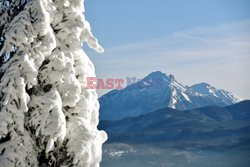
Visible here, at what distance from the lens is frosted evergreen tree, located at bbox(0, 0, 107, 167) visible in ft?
30.6

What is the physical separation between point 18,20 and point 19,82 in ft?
4.59

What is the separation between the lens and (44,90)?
9.88m

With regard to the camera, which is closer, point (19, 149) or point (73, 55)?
point (19, 149)

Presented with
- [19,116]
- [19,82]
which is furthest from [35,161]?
[19,82]

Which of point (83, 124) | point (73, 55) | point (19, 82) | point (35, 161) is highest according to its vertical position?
point (73, 55)

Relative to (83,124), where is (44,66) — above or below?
Answer: above

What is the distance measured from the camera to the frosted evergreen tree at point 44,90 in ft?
30.6

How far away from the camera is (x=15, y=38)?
9.48m

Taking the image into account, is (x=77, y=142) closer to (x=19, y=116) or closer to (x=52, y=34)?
(x=19, y=116)

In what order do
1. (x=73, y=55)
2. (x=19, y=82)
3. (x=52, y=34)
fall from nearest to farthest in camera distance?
(x=19, y=82) → (x=52, y=34) → (x=73, y=55)

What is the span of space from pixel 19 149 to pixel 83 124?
1.46 metres

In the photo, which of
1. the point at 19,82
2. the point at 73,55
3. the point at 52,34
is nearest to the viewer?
the point at 19,82

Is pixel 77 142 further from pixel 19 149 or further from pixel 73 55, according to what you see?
pixel 73 55

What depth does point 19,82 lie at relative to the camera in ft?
30.1
